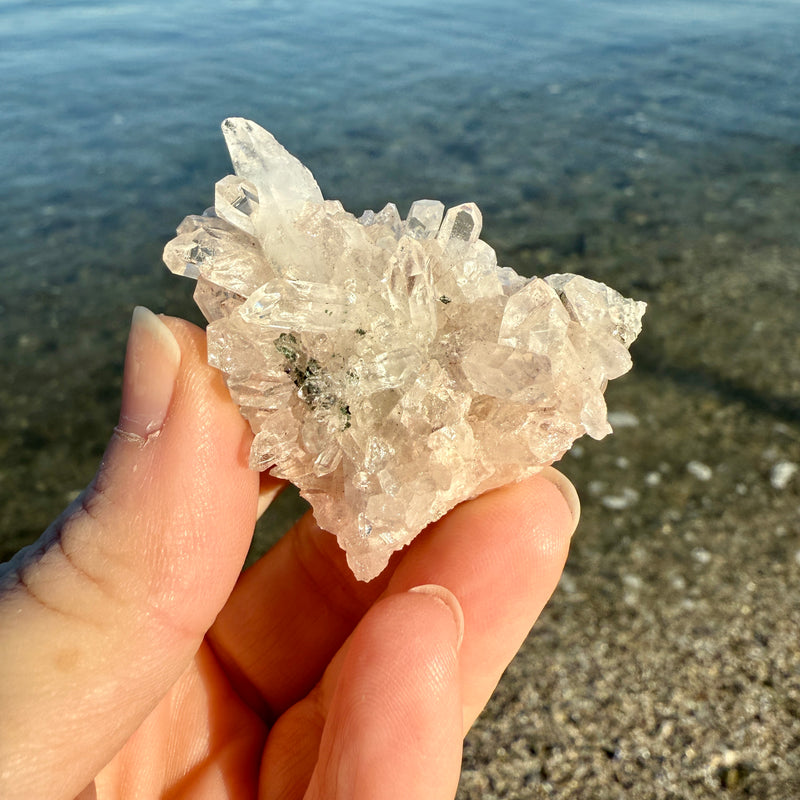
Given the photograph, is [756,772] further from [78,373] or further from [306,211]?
[78,373]

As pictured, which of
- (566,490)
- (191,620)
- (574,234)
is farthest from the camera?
(574,234)

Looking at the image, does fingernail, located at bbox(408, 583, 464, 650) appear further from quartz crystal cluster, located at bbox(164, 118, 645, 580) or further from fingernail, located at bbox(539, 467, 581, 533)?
fingernail, located at bbox(539, 467, 581, 533)

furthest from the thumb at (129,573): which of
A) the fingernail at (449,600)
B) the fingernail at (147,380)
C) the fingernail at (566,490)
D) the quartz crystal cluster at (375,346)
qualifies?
the fingernail at (566,490)

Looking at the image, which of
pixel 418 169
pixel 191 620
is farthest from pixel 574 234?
pixel 191 620

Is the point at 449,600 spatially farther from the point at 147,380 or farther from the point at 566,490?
the point at 147,380

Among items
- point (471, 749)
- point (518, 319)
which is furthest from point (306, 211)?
point (471, 749)

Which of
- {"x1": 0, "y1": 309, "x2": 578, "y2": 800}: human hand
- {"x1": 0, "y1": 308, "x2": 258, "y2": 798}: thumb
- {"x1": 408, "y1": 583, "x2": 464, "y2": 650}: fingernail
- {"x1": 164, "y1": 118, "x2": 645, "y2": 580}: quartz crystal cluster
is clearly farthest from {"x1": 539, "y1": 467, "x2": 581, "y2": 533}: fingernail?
{"x1": 0, "y1": 308, "x2": 258, "y2": 798}: thumb
